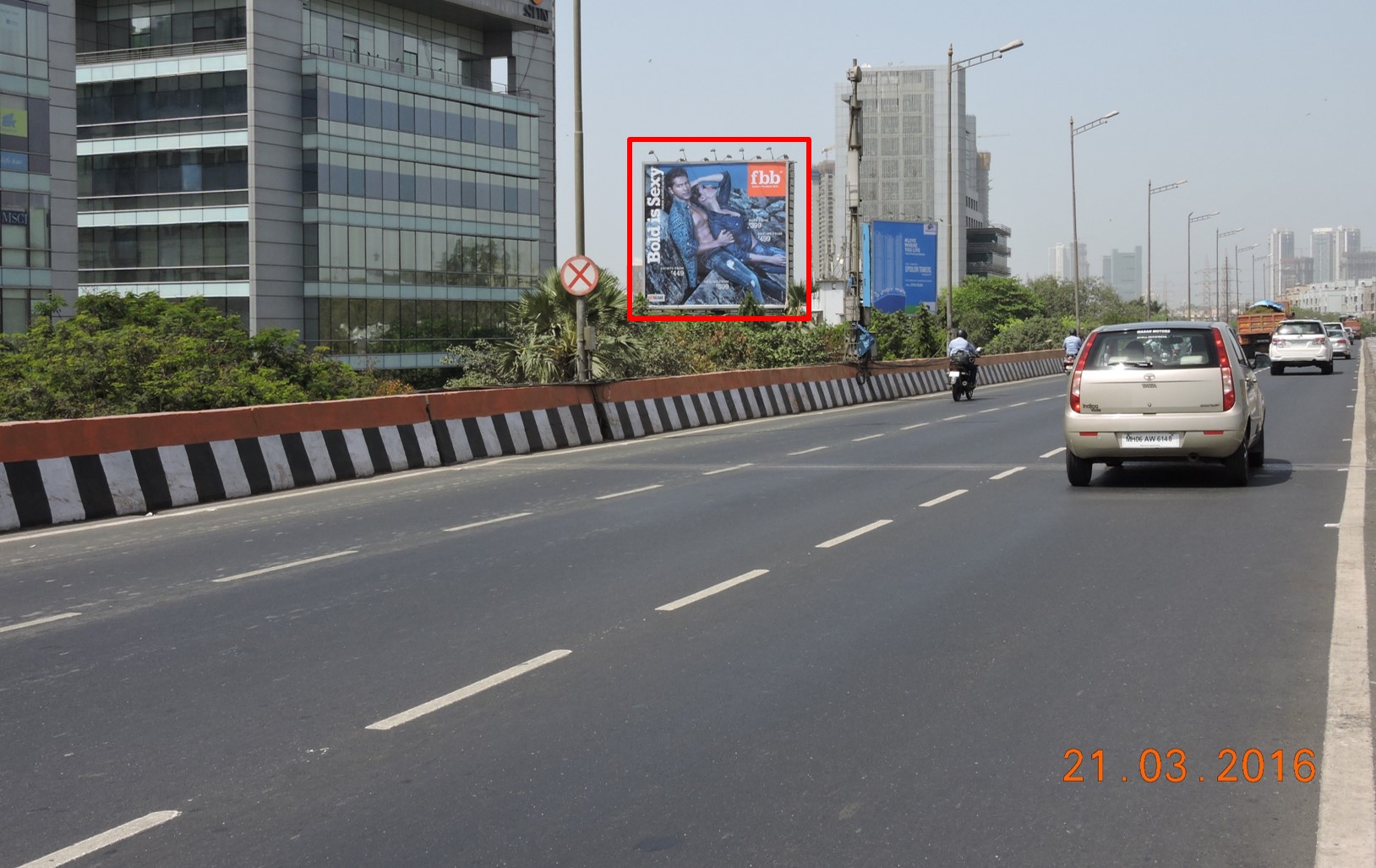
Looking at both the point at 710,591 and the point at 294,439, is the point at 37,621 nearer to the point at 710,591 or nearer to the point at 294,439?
the point at 710,591

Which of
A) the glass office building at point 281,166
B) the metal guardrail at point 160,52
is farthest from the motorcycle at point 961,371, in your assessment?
the metal guardrail at point 160,52

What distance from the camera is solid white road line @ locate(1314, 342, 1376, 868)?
432 cm

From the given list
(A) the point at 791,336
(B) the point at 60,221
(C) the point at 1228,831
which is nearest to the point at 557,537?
(C) the point at 1228,831

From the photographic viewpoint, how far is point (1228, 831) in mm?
4441

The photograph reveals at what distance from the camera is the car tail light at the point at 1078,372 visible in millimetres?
13945

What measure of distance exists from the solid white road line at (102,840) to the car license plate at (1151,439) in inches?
422

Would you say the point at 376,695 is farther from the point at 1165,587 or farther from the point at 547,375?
the point at 547,375

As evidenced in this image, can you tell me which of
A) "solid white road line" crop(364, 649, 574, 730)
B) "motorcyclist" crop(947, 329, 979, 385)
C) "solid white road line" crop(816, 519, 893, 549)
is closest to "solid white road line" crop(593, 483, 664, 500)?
"solid white road line" crop(816, 519, 893, 549)

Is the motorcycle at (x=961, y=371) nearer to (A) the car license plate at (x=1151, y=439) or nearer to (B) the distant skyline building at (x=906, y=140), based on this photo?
(A) the car license plate at (x=1151, y=439)

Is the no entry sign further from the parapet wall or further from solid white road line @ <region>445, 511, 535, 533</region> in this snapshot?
solid white road line @ <region>445, 511, 535, 533</region>

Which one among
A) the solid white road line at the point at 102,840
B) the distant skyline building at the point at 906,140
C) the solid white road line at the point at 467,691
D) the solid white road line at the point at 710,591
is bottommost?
the solid white road line at the point at 102,840

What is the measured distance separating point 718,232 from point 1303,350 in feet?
61.9

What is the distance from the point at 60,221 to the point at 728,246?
23.7 metres

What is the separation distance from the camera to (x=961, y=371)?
32.9 metres
